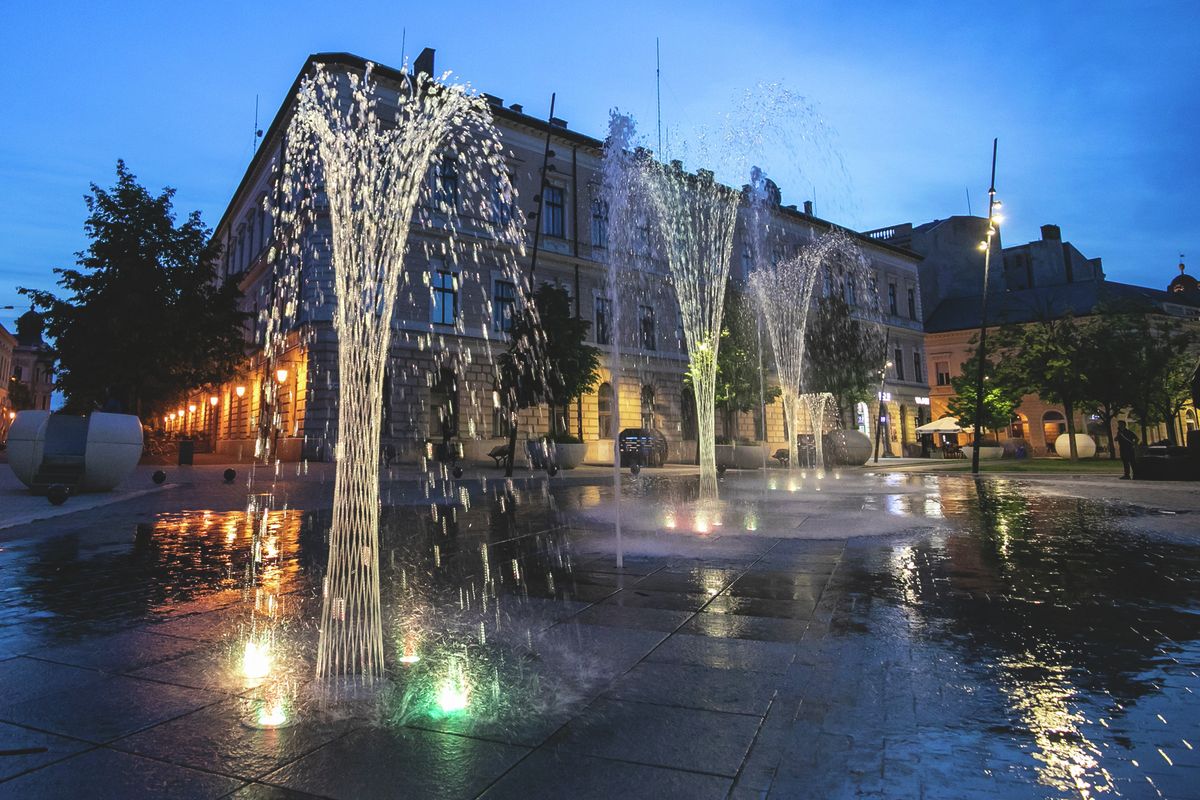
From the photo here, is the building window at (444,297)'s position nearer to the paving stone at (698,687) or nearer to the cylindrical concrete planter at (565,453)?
the cylindrical concrete planter at (565,453)

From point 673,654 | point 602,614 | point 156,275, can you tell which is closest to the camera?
point 673,654

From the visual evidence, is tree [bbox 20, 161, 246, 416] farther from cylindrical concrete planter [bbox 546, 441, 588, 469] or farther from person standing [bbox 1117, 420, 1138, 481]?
person standing [bbox 1117, 420, 1138, 481]

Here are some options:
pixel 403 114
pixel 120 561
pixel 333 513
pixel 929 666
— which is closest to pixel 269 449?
pixel 403 114

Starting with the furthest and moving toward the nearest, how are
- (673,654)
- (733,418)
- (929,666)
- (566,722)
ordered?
1. (733,418)
2. (673,654)
3. (929,666)
4. (566,722)

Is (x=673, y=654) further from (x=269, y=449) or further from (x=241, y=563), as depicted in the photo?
(x=269, y=449)

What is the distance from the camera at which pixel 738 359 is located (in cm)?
3225

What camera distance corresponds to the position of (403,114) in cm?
2823

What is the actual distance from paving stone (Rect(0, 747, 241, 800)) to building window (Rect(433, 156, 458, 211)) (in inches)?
1137

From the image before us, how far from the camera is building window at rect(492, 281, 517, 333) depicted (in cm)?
3020

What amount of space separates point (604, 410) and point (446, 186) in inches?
516

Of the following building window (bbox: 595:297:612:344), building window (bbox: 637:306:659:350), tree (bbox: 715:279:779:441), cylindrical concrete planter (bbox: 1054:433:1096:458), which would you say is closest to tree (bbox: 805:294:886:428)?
tree (bbox: 715:279:779:441)

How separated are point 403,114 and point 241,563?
26.7 meters

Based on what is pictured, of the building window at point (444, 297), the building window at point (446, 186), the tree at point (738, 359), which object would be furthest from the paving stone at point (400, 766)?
the tree at point (738, 359)

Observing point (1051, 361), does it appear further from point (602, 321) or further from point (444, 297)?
point (444, 297)
